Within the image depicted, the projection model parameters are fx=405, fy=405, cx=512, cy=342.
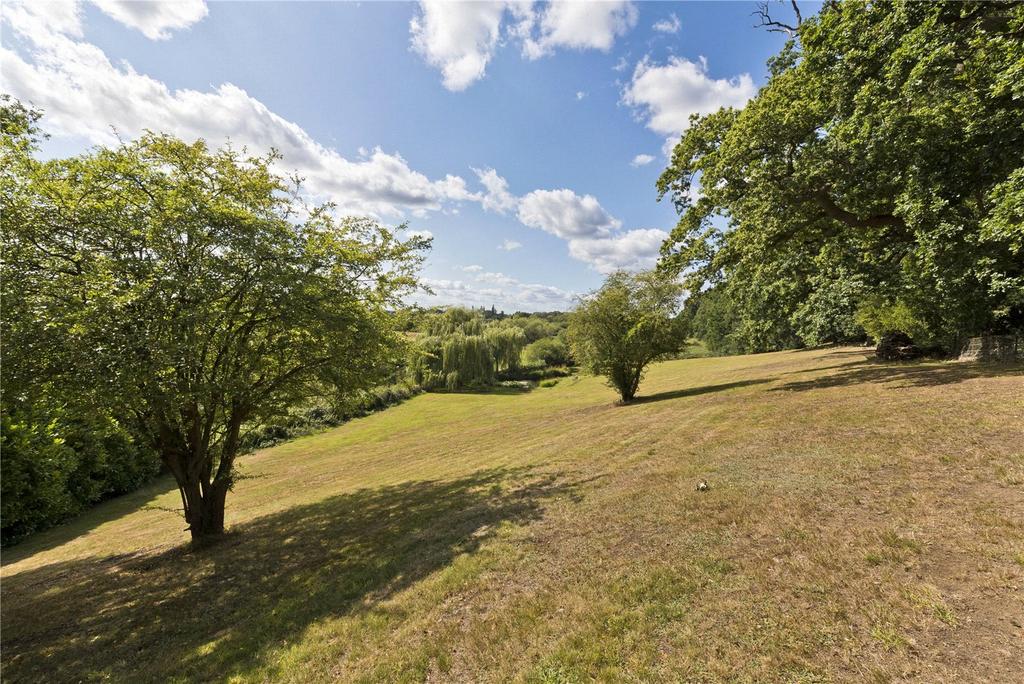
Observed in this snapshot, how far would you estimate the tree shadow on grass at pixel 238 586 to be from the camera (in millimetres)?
5371

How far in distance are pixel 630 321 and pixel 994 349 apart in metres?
13.8

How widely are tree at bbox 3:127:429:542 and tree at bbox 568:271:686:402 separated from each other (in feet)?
42.8

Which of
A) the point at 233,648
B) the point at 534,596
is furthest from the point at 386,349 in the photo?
the point at 534,596

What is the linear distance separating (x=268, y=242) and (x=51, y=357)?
3621 millimetres

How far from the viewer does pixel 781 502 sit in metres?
5.88

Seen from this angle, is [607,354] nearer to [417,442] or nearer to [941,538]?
[417,442]

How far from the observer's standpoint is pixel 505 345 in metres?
49.0

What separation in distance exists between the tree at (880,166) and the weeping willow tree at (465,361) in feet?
92.8

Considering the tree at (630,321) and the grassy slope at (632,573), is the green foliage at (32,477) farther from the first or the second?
the tree at (630,321)

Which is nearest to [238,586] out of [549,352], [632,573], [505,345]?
[632,573]

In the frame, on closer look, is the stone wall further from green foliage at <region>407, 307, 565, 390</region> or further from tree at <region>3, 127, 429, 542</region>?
green foliage at <region>407, 307, 565, 390</region>

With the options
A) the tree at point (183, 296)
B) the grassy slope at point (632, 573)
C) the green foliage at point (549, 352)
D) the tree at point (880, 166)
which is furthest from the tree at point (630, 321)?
the green foliage at point (549, 352)

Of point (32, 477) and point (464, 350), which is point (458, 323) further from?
point (32, 477)

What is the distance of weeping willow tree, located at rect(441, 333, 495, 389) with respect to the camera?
42812 millimetres
